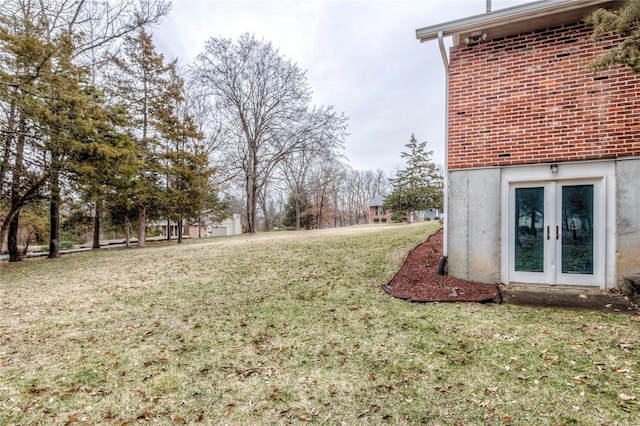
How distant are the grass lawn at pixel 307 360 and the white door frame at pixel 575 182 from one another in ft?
4.38

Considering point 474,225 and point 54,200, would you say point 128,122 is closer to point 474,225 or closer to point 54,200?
point 54,200

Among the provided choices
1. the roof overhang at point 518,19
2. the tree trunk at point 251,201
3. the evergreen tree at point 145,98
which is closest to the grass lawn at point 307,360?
the roof overhang at point 518,19

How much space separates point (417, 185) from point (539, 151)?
18.1m

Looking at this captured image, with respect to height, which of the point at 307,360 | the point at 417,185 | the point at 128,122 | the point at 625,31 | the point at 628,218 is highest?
the point at 128,122

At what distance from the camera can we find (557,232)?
17.8 feet

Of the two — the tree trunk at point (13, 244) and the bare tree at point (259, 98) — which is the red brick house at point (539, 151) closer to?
the bare tree at point (259, 98)

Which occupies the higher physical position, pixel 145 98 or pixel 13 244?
pixel 145 98

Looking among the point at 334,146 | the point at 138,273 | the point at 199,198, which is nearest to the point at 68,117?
the point at 138,273

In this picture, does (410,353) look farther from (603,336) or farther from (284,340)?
(603,336)

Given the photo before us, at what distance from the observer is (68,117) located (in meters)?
8.62

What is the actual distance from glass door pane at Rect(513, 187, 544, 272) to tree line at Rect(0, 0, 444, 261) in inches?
429

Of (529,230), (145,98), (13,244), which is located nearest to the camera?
(529,230)

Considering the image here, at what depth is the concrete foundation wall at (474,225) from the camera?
19.1 feet

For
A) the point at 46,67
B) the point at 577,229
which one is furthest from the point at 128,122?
the point at 577,229
